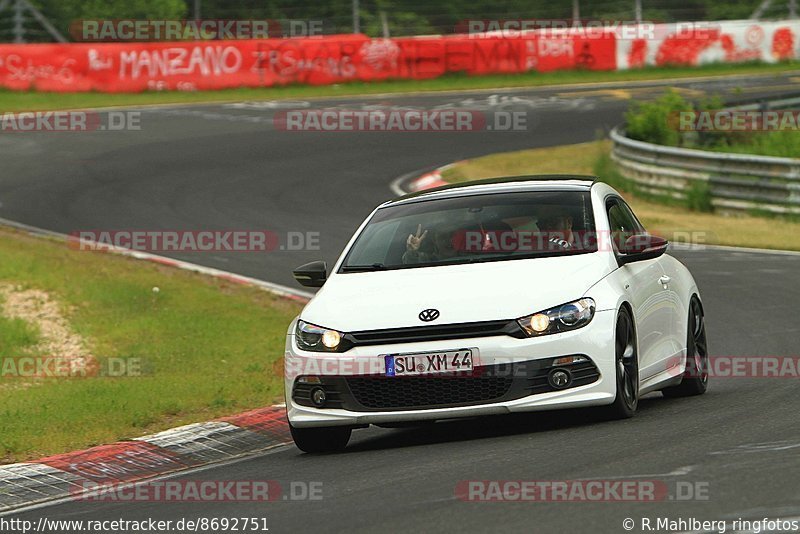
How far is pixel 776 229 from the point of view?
67.9 feet

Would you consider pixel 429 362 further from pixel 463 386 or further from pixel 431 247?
pixel 431 247

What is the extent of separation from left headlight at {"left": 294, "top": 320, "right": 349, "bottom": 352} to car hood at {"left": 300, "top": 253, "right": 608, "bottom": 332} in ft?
0.13

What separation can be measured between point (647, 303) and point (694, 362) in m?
1.04

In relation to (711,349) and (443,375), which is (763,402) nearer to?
(443,375)

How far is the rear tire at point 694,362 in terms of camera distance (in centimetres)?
998

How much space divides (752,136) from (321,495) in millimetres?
21987

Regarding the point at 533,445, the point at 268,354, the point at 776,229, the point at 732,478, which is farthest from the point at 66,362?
the point at 776,229

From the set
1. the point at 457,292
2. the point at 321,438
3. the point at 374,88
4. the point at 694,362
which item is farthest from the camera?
the point at 374,88

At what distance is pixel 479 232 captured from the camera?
927cm

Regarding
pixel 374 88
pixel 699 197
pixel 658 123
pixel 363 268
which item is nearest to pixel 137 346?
pixel 363 268

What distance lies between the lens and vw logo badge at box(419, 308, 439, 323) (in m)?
8.16

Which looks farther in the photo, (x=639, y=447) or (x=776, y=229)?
(x=776, y=229)

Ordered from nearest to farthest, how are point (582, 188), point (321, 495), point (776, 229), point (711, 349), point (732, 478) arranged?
point (732, 478)
point (321, 495)
point (582, 188)
point (711, 349)
point (776, 229)

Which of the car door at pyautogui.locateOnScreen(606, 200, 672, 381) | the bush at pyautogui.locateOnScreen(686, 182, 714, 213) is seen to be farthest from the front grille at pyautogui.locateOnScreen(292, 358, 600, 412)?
the bush at pyautogui.locateOnScreen(686, 182, 714, 213)
